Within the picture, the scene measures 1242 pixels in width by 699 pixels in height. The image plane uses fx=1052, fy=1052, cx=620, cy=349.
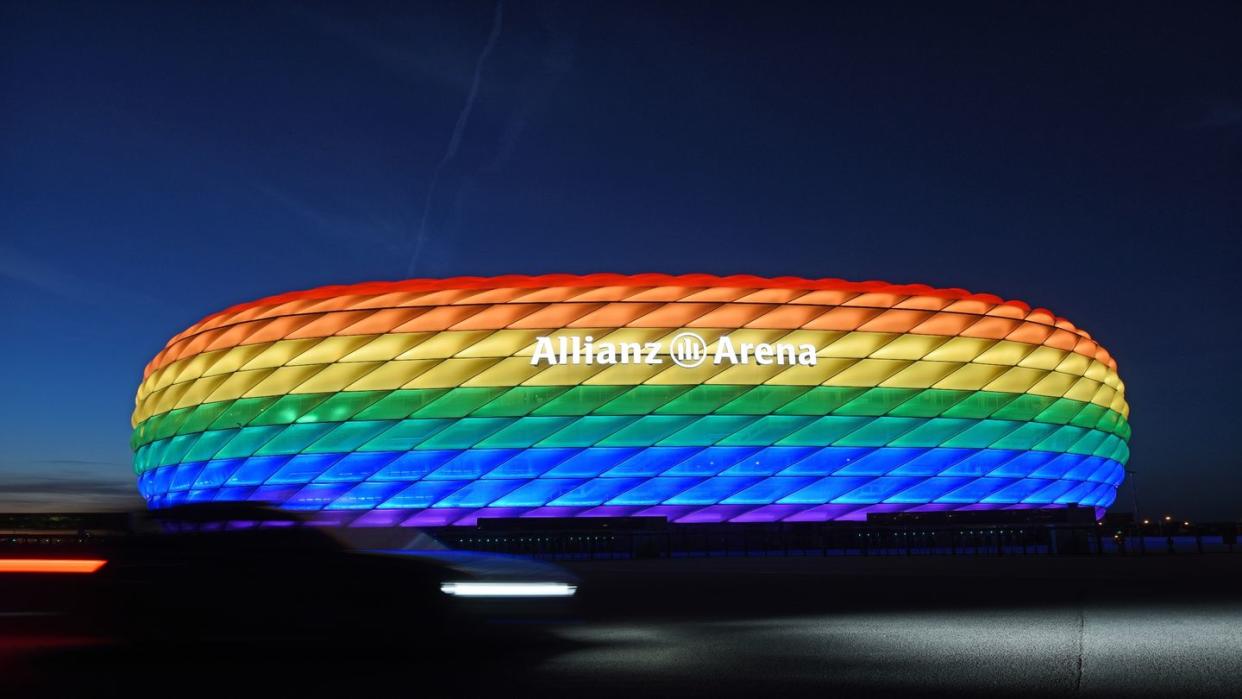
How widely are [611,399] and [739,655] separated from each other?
29227 mm

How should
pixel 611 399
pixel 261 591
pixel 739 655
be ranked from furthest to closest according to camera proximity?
pixel 611 399 → pixel 261 591 → pixel 739 655

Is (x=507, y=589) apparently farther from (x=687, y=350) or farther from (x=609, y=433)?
(x=687, y=350)

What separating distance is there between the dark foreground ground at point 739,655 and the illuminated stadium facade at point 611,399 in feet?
80.3

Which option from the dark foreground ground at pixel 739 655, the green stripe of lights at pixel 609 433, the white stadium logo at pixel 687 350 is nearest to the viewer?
the dark foreground ground at pixel 739 655

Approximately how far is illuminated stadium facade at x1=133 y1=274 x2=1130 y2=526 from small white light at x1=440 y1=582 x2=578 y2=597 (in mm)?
28125

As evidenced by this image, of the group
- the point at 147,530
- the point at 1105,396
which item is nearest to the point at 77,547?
the point at 147,530

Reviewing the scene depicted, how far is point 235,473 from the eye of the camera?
40156 millimetres

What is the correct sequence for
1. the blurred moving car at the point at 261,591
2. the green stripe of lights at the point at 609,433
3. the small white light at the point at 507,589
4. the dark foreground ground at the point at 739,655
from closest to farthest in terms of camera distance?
the dark foreground ground at the point at 739,655
the blurred moving car at the point at 261,591
the small white light at the point at 507,589
the green stripe of lights at the point at 609,433

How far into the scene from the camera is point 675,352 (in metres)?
37.4

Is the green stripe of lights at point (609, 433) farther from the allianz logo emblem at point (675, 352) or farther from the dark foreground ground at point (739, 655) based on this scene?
the dark foreground ground at point (739, 655)

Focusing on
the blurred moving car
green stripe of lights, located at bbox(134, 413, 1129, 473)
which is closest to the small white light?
the blurred moving car

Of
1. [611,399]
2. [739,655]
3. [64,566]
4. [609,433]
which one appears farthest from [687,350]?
[64,566]

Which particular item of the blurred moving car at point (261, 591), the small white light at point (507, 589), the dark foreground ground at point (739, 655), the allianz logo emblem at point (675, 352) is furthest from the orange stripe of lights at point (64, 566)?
the allianz logo emblem at point (675, 352)

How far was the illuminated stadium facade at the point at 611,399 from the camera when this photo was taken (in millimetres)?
37312
